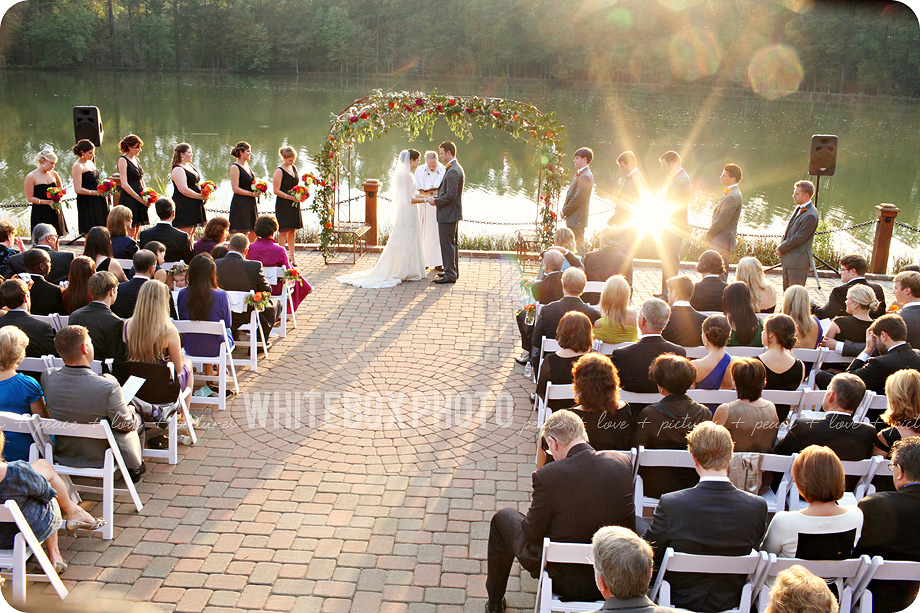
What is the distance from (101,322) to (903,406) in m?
5.42

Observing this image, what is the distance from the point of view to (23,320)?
5.43 metres

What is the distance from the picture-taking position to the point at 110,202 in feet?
35.2

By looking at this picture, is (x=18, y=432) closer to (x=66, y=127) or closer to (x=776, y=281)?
(x=776, y=281)

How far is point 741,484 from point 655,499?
505mm

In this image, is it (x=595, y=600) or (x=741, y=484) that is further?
(x=741, y=484)

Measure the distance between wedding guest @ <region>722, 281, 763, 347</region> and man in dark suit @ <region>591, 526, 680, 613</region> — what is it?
149 inches

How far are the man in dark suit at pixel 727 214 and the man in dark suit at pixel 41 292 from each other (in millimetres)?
7205

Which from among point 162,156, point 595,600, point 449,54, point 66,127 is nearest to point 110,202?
point 595,600

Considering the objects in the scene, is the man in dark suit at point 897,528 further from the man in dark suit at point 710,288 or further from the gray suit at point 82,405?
the gray suit at point 82,405

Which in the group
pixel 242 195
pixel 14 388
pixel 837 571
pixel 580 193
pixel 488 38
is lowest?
pixel 837 571

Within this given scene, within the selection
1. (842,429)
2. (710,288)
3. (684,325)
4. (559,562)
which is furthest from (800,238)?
(559,562)

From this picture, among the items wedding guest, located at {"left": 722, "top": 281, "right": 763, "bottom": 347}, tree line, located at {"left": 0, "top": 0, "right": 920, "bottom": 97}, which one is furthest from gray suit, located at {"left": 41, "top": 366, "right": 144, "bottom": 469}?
tree line, located at {"left": 0, "top": 0, "right": 920, "bottom": 97}

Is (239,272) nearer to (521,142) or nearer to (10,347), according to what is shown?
(10,347)

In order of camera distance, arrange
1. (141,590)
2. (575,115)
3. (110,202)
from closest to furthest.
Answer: (141,590), (110,202), (575,115)
